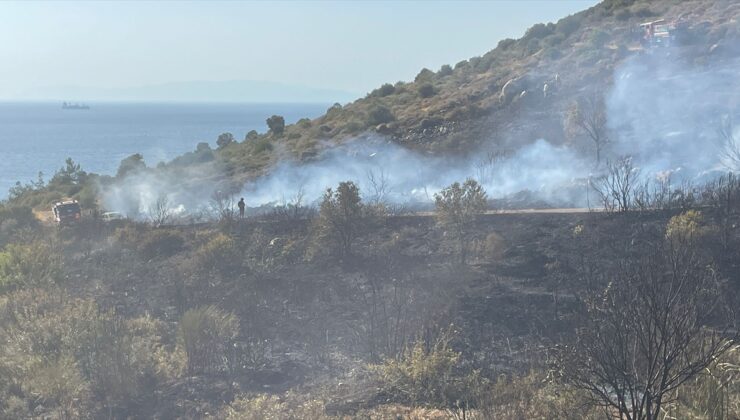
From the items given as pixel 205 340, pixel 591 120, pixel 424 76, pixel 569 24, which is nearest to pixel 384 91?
pixel 424 76

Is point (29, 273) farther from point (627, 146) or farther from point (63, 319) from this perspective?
point (627, 146)

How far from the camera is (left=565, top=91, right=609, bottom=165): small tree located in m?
39.1

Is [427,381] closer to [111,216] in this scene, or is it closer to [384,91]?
[111,216]

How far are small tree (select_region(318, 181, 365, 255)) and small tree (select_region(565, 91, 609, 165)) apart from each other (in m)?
15.6

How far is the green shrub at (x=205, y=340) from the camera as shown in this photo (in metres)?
17.5

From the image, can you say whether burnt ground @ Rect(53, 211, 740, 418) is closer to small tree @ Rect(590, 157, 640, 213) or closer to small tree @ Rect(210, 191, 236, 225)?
small tree @ Rect(210, 191, 236, 225)

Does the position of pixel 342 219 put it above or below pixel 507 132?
below

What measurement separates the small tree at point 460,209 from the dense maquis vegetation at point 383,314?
0.07 m

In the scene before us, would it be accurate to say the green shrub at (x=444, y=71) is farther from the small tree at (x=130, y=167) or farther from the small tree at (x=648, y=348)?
the small tree at (x=648, y=348)

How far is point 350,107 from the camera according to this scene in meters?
61.0

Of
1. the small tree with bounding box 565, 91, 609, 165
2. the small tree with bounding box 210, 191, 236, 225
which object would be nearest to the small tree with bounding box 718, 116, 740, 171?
the small tree with bounding box 565, 91, 609, 165

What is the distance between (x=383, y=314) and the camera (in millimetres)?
20094

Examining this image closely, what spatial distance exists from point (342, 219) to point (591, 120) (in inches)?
771

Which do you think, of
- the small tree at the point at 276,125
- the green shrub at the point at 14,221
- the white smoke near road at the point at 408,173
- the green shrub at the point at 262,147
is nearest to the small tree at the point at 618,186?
the white smoke near road at the point at 408,173
